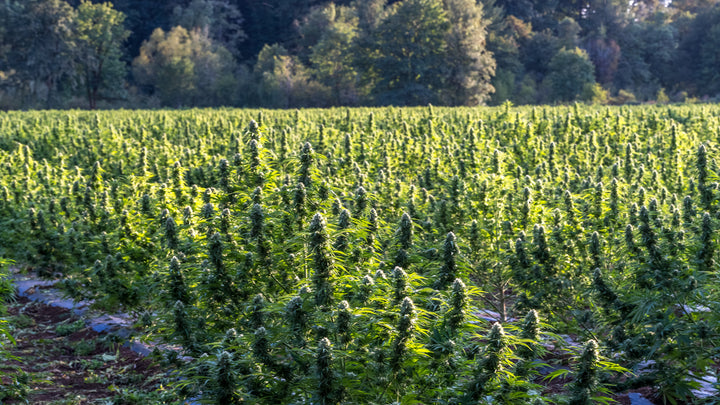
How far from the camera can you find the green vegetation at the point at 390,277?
11.7ft

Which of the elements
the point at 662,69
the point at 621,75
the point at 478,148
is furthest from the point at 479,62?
the point at 478,148

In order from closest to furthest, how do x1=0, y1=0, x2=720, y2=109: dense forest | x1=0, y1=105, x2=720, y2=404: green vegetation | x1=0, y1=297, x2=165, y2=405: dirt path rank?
x1=0, y1=105, x2=720, y2=404: green vegetation
x1=0, y1=297, x2=165, y2=405: dirt path
x1=0, y1=0, x2=720, y2=109: dense forest

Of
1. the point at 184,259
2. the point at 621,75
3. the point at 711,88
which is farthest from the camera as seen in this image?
the point at 621,75

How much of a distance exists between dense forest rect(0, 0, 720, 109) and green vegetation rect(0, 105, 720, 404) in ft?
157

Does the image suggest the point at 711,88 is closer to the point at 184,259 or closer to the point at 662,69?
the point at 662,69

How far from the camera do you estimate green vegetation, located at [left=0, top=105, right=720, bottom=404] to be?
358 cm

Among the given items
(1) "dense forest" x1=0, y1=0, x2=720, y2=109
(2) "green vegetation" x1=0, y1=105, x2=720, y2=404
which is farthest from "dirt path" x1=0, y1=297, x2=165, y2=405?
(1) "dense forest" x1=0, y1=0, x2=720, y2=109

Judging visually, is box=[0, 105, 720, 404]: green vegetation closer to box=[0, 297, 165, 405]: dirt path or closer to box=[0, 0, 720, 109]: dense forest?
box=[0, 297, 165, 405]: dirt path

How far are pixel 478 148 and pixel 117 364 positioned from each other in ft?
22.5

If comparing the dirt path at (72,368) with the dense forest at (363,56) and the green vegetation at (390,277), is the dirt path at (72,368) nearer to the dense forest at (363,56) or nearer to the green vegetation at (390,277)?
the green vegetation at (390,277)

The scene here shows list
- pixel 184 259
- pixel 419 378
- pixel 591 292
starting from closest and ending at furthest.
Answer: pixel 419 378 → pixel 591 292 → pixel 184 259

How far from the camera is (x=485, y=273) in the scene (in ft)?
24.6

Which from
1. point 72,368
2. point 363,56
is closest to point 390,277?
point 72,368

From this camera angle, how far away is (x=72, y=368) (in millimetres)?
7438
